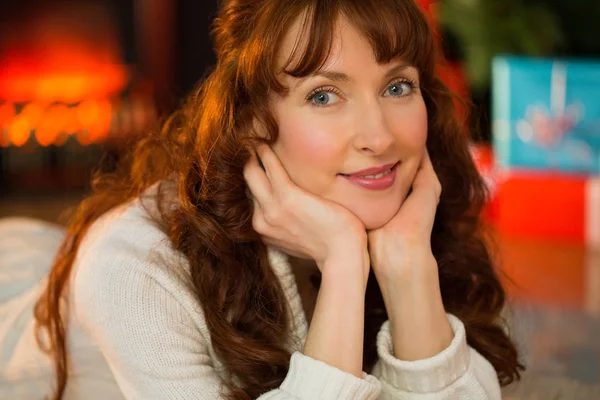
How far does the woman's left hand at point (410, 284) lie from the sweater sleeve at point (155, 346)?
115 mm

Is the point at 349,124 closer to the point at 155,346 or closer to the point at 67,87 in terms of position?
the point at 155,346

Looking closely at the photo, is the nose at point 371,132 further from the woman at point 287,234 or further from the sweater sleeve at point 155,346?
the sweater sleeve at point 155,346

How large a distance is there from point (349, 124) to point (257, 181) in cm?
18

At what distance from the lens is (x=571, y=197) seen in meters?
3.63

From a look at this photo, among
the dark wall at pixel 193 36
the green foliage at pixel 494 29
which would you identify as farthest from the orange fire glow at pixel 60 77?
the green foliage at pixel 494 29

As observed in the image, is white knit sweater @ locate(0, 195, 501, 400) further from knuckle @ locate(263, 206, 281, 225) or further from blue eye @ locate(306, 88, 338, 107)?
blue eye @ locate(306, 88, 338, 107)

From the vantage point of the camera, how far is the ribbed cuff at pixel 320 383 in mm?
1211

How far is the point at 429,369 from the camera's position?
1312mm

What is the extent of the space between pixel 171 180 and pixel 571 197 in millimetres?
2565

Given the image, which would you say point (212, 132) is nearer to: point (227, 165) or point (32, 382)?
point (227, 165)

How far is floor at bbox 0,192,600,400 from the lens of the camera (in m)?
2.17

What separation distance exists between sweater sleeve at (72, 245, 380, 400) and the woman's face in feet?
0.87

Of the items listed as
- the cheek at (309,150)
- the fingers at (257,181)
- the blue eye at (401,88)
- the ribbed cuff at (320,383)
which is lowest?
the ribbed cuff at (320,383)

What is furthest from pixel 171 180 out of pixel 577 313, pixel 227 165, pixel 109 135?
pixel 109 135
